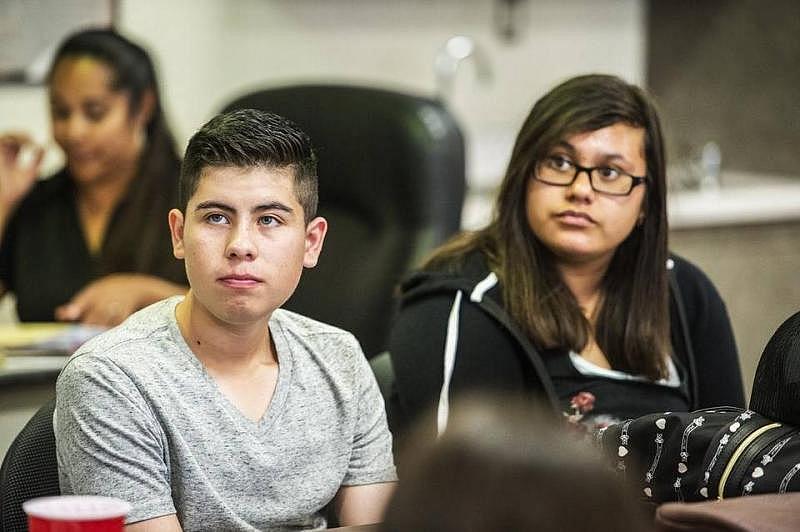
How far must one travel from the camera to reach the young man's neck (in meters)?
1.32

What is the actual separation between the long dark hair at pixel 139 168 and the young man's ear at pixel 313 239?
1.23 metres

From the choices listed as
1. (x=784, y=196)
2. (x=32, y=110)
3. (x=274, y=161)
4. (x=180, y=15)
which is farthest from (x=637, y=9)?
(x=274, y=161)

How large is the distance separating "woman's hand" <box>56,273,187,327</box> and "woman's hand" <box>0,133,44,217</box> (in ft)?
0.89

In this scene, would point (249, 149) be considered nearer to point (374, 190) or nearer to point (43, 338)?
point (374, 190)

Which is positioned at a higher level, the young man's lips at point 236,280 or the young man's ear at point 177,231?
the young man's ear at point 177,231

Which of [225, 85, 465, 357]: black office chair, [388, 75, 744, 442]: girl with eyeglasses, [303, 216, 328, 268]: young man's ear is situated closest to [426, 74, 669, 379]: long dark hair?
[388, 75, 744, 442]: girl with eyeglasses

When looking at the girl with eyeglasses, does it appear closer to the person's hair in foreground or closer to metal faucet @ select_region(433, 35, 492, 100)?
the person's hair in foreground

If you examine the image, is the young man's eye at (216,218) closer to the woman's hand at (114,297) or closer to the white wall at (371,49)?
the woman's hand at (114,297)

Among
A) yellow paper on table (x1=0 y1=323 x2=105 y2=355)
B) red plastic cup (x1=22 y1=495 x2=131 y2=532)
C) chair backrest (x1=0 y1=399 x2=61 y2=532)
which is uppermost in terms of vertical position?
red plastic cup (x1=22 y1=495 x2=131 y2=532)

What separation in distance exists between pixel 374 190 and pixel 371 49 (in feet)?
4.46

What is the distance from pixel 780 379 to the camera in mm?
1258

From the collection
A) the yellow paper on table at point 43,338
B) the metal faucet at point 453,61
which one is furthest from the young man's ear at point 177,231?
the metal faucet at point 453,61

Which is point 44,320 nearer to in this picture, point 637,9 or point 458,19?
point 458,19

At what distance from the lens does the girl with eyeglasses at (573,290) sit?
177 cm
